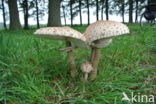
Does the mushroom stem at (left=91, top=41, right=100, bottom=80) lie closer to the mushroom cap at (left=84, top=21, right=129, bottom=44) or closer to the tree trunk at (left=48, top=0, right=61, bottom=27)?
the mushroom cap at (left=84, top=21, right=129, bottom=44)

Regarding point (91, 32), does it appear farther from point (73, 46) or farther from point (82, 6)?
point (82, 6)

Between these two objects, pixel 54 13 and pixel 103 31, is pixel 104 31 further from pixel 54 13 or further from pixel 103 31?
pixel 54 13

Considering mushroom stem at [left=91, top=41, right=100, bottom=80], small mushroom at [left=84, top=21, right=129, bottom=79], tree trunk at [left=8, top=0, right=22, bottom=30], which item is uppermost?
tree trunk at [left=8, top=0, right=22, bottom=30]

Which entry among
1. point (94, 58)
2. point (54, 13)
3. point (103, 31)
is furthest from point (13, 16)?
point (103, 31)

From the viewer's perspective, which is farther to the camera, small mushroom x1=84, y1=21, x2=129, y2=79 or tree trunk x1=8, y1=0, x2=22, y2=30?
tree trunk x1=8, y1=0, x2=22, y2=30

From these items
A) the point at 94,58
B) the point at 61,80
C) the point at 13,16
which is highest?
the point at 13,16

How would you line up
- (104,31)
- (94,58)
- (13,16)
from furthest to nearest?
(13,16) < (94,58) < (104,31)

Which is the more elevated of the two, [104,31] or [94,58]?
[104,31]

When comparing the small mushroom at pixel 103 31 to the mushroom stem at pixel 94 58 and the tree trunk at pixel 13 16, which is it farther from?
the tree trunk at pixel 13 16

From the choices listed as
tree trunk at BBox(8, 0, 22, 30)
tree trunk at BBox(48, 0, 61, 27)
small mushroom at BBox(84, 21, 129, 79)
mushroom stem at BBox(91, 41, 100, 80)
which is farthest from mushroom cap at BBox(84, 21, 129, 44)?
tree trunk at BBox(8, 0, 22, 30)
